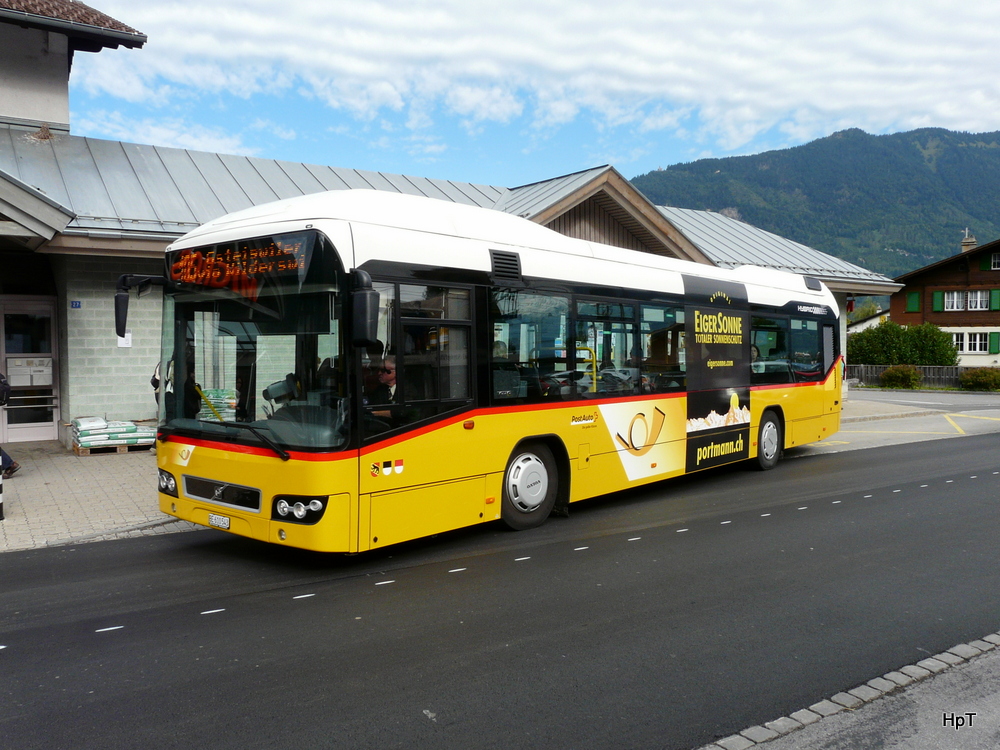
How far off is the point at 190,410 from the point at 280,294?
4.90ft

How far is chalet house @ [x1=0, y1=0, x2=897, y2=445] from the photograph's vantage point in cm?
1304

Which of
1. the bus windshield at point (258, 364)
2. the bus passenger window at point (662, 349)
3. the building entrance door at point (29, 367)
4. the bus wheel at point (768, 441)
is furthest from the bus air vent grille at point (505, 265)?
the building entrance door at point (29, 367)

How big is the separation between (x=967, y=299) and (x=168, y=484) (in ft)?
183

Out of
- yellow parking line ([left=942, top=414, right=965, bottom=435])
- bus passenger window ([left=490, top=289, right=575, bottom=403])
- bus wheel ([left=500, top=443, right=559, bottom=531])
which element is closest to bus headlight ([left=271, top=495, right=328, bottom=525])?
bus passenger window ([left=490, top=289, right=575, bottom=403])

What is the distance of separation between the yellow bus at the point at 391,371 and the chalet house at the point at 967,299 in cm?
4773

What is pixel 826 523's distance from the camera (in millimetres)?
8414

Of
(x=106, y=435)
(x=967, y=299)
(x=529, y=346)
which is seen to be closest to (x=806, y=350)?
(x=529, y=346)

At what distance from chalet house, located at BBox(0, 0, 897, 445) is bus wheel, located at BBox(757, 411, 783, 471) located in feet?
20.7

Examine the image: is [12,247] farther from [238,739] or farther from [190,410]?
[238,739]

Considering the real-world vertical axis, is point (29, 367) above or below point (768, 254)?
below

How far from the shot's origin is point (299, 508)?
6004mm

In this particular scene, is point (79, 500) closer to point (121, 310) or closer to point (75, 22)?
point (121, 310)

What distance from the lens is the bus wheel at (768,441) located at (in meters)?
12.2

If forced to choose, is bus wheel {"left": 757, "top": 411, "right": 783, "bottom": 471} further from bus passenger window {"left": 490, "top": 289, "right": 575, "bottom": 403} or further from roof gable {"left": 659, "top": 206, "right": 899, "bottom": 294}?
roof gable {"left": 659, "top": 206, "right": 899, "bottom": 294}
